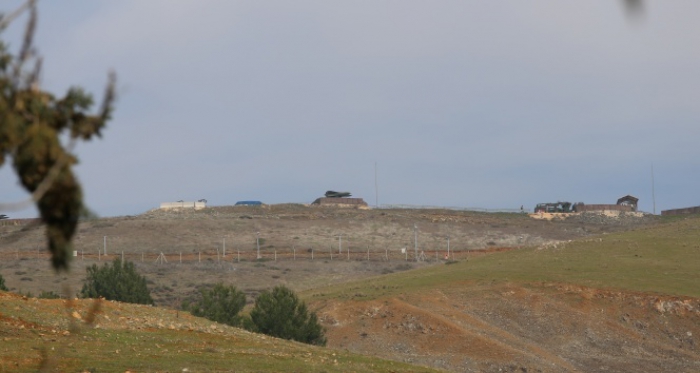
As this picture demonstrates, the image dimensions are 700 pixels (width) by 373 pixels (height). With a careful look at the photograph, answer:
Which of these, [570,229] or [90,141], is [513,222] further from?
[90,141]

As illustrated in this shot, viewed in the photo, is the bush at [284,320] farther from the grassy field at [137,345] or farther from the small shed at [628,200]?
the small shed at [628,200]

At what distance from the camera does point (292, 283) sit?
323ft

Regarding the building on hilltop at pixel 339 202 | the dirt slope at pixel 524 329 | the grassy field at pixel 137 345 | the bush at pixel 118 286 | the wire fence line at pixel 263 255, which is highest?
the building on hilltop at pixel 339 202

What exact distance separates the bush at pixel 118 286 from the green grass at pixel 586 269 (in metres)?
14.9

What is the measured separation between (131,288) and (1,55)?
51.3 m

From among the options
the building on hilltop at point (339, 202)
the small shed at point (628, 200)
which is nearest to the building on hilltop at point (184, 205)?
the building on hilltop at point (339, 202)

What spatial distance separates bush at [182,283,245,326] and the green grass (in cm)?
1417

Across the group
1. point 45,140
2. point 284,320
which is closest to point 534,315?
point 284,320

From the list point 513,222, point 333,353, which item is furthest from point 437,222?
point 333,353

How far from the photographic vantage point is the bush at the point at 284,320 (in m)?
58.8

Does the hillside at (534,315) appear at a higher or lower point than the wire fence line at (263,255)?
lower

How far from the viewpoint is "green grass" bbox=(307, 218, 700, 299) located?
78562 mm

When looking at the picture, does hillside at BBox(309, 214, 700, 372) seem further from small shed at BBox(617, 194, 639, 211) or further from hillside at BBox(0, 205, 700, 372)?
small shed at BBox(617, 194, 639, 211)

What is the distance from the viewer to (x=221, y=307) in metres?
60.6
